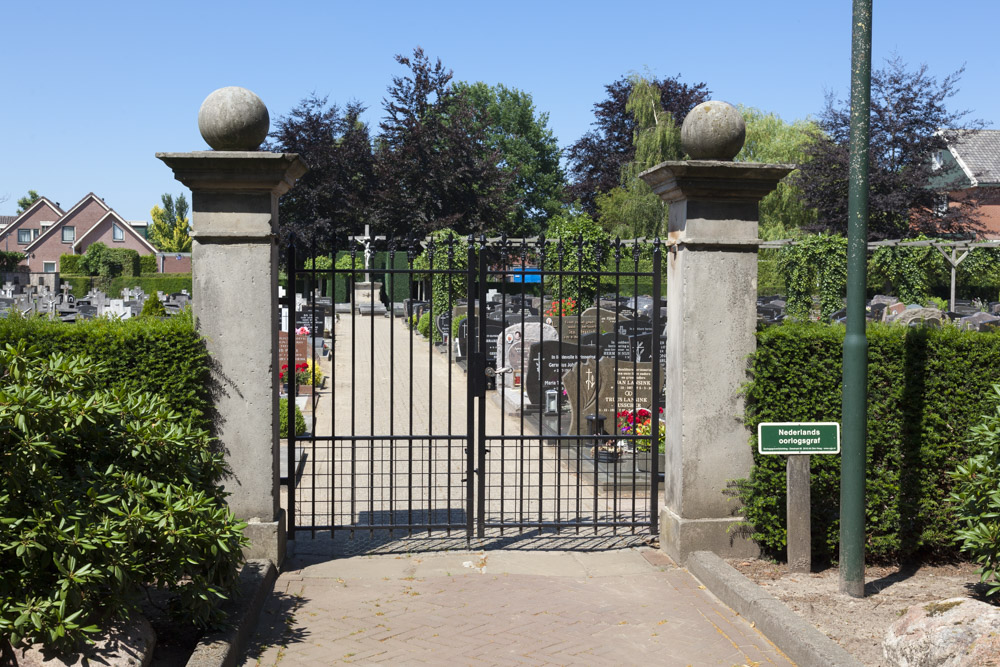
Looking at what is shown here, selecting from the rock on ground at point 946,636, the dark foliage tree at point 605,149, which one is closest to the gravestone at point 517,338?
the rock on ground at point 946,636

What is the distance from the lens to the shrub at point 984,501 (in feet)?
16.5

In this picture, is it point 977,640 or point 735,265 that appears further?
point 735,265

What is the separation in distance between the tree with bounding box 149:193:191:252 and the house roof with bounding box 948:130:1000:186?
62.0 metres

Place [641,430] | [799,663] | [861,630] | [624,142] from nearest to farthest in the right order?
[799,663] < [861,630] < [641,430] < [624,142]

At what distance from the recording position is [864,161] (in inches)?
209

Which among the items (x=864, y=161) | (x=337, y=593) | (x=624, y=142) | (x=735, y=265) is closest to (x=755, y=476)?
(x=735, y=265)

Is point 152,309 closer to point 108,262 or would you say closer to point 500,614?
point 500,614

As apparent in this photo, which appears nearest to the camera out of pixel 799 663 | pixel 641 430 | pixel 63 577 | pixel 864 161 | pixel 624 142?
pixel 63 577

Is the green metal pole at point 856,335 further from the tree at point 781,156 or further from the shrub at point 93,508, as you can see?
the tree at point 781,156

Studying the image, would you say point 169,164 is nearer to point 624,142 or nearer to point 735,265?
point 735,265

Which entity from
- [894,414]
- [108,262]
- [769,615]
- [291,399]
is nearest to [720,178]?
[894,414]

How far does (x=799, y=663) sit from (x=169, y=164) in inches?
187

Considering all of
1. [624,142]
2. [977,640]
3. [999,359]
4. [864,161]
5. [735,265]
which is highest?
[624,142]

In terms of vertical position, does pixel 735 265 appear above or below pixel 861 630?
above
